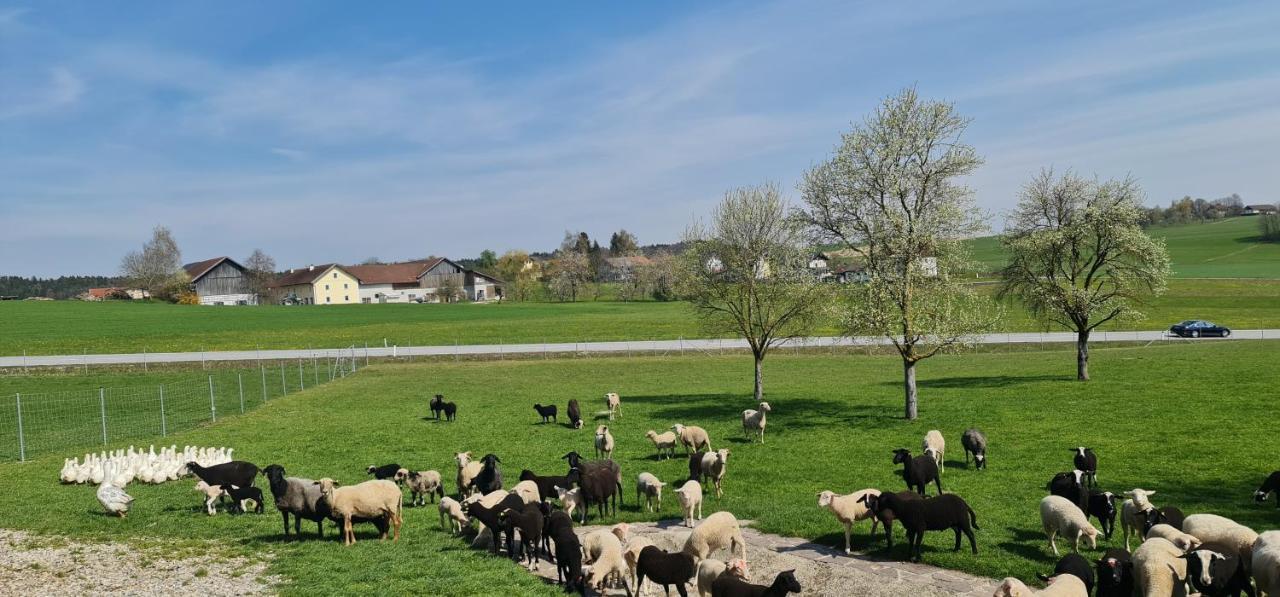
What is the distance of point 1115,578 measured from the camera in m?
9.48

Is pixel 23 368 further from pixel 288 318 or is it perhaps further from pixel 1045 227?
pixel 1045 227

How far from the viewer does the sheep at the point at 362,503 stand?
45.3 ft

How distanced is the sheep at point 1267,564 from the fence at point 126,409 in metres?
31.1

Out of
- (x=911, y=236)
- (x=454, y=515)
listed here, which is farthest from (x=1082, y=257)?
(x=454, y=515)

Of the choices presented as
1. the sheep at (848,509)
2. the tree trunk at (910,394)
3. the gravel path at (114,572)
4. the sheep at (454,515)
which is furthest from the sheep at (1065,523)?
the tree trunk at (910,394)

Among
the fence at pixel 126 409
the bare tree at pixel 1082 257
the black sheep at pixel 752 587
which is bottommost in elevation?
the fence at pixel 126 409

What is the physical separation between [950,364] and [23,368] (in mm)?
68348

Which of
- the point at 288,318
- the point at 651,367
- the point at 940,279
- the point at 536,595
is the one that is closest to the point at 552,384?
the point at 651,367

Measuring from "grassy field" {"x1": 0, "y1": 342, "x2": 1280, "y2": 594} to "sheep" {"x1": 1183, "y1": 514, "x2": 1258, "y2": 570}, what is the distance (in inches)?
86.5

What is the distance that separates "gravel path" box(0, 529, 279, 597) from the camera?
37.4 feet

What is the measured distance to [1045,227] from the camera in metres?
37.5

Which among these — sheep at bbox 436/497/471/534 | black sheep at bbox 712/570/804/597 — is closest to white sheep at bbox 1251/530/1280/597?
black sheep at bbox 712/570/804/597

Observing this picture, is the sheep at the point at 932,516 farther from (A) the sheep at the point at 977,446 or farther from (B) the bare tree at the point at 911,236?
(B) the bare tree at the point at 911,236

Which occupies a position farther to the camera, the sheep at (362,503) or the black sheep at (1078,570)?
the sheep at (362,503)
